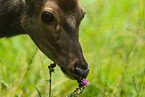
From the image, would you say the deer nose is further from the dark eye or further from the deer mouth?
the dark eye

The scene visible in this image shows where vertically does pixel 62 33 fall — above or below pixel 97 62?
above

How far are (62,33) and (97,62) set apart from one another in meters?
1.84

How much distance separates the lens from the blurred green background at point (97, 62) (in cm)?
446

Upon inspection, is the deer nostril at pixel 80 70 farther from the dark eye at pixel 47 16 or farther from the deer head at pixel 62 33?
the dark eye at pixel 47 16

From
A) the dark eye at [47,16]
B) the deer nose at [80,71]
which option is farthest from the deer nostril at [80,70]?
the dark eye at [47,16]

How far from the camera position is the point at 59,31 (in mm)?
3312

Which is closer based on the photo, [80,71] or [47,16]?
[80,71]

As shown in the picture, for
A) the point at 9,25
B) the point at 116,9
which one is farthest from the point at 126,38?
the point at 9,25

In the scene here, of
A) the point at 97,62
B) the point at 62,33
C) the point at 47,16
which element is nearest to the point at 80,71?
the point at 62,33

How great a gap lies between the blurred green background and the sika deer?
635 millimetres

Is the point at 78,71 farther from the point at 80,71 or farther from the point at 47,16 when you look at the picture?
the point at 47,16

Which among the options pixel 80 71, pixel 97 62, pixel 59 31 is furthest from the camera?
pixel 97 62

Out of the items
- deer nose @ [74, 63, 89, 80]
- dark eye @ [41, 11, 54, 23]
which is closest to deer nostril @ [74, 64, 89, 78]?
deer nose @ [74, 63, 89, 80]

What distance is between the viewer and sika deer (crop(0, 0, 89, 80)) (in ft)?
10.6
